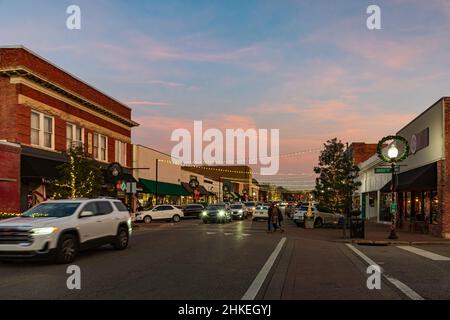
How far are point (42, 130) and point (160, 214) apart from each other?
44.5 feet

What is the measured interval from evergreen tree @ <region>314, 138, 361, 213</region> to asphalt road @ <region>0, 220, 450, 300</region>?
17.1 m

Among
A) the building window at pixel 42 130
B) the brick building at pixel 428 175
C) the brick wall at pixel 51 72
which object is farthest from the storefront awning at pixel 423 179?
the brick wall at pixel 51 72

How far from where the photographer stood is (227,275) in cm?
1106

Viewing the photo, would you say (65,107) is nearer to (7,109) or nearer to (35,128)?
(35,128)

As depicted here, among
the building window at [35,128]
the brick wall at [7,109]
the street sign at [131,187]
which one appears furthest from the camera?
the street sign at [131,187]

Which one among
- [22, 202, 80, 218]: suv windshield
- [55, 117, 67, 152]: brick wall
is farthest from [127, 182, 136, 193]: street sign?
[22, 202, 80, 218]: suv windshield

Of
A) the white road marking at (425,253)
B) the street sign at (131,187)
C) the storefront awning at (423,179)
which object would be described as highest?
the storefront awning at (423,179)

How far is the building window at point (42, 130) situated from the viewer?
1158 inches

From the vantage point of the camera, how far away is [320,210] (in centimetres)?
3359

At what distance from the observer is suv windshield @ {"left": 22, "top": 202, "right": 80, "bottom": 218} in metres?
13.7

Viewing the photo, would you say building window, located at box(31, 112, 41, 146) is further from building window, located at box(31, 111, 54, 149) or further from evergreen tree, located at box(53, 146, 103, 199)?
evergreen tree, located at box(53, 146, 103, 199)

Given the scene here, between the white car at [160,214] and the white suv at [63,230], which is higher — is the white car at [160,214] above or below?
below

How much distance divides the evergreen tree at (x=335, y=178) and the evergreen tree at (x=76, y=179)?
1632cm

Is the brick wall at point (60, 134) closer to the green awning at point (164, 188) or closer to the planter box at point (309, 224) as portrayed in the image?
the green awning at point (164, 188)
